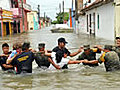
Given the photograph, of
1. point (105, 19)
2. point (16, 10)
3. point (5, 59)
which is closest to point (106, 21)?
point (105, 19)

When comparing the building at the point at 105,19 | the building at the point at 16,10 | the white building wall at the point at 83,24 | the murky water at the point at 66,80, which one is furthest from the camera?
the building at the point at 16,10

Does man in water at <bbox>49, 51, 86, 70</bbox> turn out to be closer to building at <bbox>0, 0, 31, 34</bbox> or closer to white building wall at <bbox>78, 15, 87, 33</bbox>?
white building wall at <bbox>78, 15, 87, 33</bbox>

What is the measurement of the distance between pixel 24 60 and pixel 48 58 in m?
0.78

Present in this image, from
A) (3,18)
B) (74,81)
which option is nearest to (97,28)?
(3,18)

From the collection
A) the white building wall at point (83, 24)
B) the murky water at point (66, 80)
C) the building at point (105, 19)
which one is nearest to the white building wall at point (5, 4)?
the white building wall at point (83, 24)

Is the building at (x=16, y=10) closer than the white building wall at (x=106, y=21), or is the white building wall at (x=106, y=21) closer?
the white building wall at (x=106, y=21)

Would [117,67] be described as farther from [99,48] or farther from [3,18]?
[3,18]

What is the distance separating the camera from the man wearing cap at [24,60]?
7008 millimetres

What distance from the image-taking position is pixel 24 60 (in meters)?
7.05

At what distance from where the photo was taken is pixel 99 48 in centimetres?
781

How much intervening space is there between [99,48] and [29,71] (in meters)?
2.20

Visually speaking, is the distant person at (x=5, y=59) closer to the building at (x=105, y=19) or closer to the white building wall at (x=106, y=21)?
the building at (x=105, y=19)

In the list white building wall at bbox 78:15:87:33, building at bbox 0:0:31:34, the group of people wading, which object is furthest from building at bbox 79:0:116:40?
building at bbox 0:0:31:34

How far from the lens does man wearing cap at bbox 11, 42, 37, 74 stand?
7.01 meters
